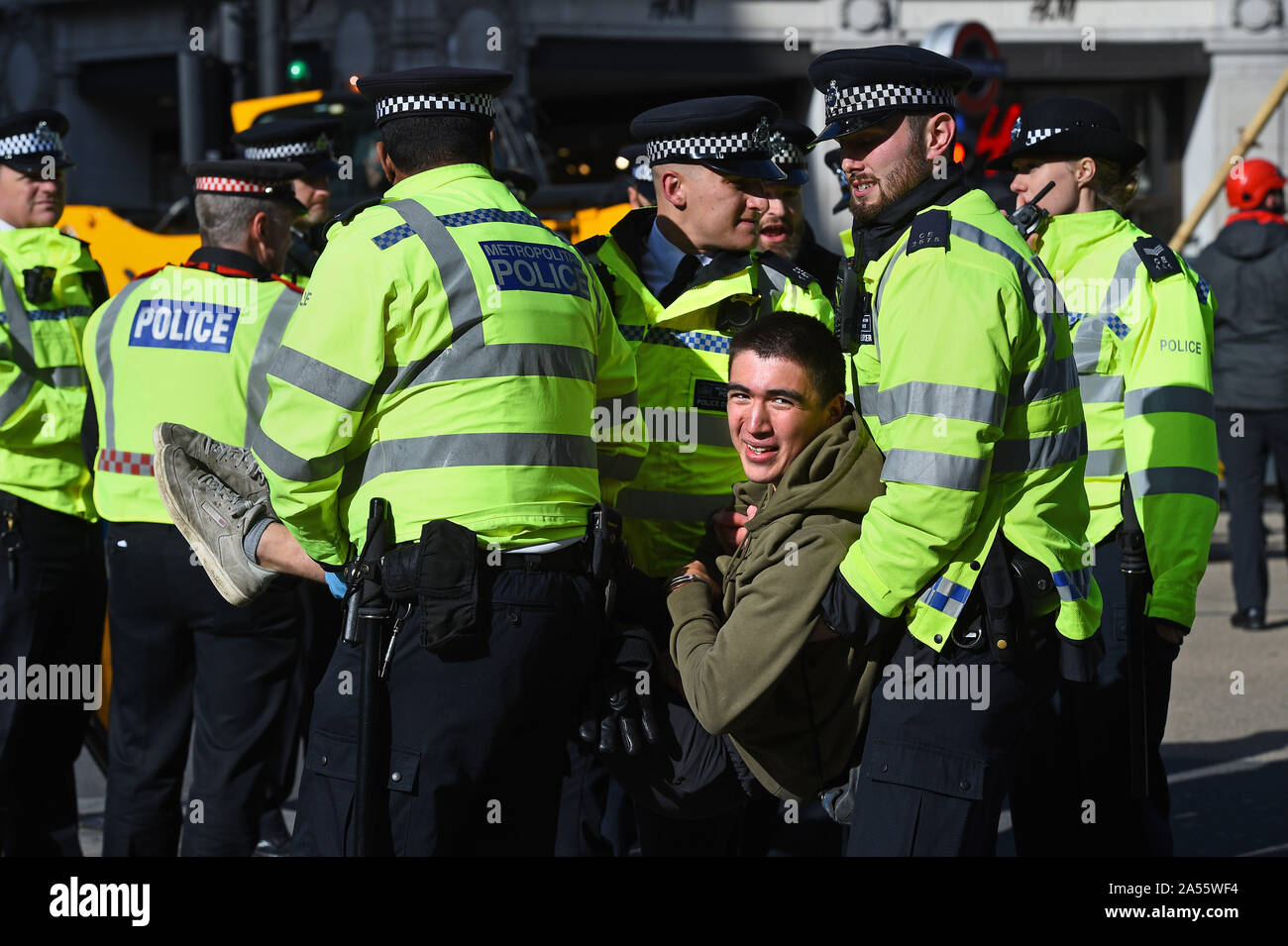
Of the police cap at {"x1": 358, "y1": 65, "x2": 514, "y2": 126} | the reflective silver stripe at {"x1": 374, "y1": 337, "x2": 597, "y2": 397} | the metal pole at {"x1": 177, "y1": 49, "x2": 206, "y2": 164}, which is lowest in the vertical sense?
the reflective silver stripe at {"x1": 374, "y1": 337, "x2": 597, "y2": 397}

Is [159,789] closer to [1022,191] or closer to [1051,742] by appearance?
[1051,742]

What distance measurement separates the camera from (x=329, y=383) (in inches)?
127

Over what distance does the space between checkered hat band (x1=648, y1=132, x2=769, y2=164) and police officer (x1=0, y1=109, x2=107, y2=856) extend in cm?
205

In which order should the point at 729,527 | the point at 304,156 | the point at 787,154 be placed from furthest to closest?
1. the point at 304,156
2. the point at 787,154
3. the point at 729,527

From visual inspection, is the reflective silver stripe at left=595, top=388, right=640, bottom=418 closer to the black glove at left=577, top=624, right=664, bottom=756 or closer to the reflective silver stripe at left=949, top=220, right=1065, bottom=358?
the black glove at left=577, top=624, right=664, bottom=756

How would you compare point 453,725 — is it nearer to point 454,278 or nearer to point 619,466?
point 454,278

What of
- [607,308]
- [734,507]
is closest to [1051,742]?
[734,507]

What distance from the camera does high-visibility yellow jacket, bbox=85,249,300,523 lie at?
4.53 m

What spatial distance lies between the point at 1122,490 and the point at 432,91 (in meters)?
2.00

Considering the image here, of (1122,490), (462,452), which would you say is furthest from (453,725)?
(1122,490)

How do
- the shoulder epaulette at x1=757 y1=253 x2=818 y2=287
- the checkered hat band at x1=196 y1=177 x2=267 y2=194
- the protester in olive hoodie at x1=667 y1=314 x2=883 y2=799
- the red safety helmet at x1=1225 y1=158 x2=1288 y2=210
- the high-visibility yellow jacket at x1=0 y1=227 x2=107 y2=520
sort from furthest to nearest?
1. the red safety helmet at x1=1225 y1=158 x2=1288 y2=210
2. the high-visibility yellow jacket at x1=0 y1=227 x2=107 y2=520
3. the checkered hat band at x1=196 y1=177 x2=267 y2=194
4. the shoulder epaulette at x1=757 y1=253 x2=818 y2=287
5. the protester in olive hoodie at x1=667 y1=314 x2=883 y2=799

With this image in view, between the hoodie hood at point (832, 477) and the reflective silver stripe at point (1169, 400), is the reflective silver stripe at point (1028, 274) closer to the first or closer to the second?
the hoodie hood at point (832, 477)

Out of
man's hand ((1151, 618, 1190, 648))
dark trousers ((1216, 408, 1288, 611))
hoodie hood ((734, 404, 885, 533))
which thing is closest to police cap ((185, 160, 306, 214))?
hoodie hood ((734, 404, 885, 533))

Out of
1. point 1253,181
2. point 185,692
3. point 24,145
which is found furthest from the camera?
point 1253,181
